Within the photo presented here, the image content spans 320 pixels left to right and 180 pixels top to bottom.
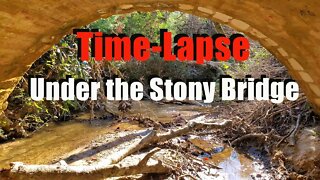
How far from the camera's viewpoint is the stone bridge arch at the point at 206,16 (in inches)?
99.0

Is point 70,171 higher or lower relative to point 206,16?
lower

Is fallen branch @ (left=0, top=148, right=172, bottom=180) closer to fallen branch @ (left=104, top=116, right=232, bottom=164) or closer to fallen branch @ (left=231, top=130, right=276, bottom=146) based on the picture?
fallen branch @ (left=104, top=116, right=232, bottom=164)

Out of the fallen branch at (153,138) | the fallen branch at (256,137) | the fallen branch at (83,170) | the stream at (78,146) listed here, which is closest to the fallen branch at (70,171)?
the fallen branch at (83,170)

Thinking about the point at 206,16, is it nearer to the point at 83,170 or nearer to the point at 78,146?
the point at 83,170

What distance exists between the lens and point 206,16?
3.02m

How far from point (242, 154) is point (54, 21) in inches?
129

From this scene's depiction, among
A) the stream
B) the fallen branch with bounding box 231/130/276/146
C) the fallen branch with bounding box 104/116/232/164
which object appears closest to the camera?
the fallen branch with bounding box 104/116/232/164

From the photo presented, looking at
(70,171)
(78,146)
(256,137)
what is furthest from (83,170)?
(256,137)

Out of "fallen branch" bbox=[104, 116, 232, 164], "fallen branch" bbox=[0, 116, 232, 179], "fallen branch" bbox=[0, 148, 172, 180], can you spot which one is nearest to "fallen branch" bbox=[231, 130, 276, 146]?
"fallen branch" bbox=[104, 116, 232, 164]

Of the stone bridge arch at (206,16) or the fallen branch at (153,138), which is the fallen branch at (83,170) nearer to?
the fallen branch at (153,138)

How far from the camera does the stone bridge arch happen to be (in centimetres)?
252

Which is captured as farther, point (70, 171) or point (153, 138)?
point (153, 138)

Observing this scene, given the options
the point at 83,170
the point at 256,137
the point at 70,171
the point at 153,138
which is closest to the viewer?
the point at 70,171

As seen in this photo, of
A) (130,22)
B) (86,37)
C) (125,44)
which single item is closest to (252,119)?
(125,44)
